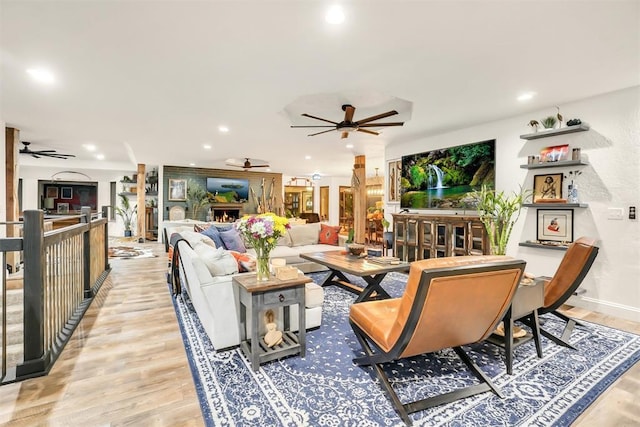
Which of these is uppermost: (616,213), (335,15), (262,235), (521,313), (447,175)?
(335,15)

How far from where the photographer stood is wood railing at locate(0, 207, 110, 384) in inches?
80.0

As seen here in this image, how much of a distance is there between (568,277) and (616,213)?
60.1 inches

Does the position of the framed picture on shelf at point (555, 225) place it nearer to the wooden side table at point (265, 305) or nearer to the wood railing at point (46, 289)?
the wooden side table at point (265, 305)

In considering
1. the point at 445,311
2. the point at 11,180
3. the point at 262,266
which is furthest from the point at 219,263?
the point at 11,180

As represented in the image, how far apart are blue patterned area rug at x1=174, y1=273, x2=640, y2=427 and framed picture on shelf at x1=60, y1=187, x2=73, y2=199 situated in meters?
11.1

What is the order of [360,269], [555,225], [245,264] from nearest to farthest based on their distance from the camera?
[245,264], [360,269], [555,225]

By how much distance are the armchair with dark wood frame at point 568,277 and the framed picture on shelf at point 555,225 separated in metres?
1.26

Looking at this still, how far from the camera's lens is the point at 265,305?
2238 mm

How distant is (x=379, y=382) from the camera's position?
2.06 meters

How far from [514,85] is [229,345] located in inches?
152

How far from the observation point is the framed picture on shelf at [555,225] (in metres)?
3.81

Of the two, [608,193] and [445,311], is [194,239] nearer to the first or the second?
[445,311]

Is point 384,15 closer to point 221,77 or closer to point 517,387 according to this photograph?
point 221,77

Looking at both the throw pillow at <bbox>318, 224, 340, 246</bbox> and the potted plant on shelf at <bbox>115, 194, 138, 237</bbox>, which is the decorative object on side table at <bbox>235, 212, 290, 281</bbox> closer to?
the throw pillow at <bbox>318, 224, 340, 246</bbox>
